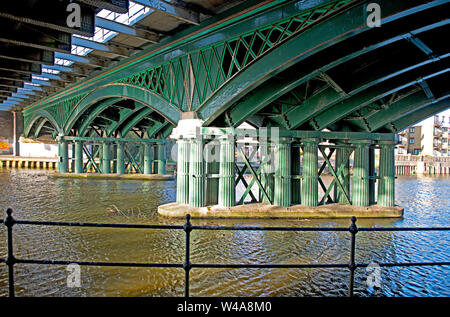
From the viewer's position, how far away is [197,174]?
37.1 feet

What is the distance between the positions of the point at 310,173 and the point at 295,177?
0.57 meters

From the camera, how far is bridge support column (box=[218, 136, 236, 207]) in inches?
446

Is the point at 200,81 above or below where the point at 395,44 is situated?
below

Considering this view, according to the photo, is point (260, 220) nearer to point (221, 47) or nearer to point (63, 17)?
point (221, 47)

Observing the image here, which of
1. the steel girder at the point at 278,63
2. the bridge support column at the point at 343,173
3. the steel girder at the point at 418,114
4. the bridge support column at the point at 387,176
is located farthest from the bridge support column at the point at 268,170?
the steel girder at the point at 418,114

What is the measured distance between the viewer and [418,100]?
1195cm

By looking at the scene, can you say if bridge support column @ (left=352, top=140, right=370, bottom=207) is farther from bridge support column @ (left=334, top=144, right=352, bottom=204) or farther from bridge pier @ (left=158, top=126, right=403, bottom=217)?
bridge support column @ (left=334, top=144, right=352, bottom=204)

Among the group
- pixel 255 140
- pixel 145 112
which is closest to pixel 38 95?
pixel 145 112

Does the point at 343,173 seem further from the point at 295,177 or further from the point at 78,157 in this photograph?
the point at 78,157

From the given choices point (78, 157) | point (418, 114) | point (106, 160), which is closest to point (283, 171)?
point (418, 114)

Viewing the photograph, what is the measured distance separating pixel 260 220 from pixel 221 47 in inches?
238

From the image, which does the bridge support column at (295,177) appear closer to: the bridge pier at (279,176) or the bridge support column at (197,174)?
the bridge pier at (279,176)

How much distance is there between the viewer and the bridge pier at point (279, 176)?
447 inches

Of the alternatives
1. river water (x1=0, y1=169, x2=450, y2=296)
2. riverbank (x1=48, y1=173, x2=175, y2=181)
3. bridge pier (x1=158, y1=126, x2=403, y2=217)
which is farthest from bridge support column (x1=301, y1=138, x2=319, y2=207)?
riverbank (x1=48, y1=173, x2=175, y2=181)
